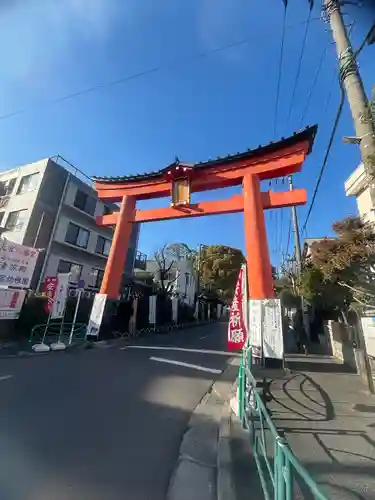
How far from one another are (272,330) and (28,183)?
19328 mm

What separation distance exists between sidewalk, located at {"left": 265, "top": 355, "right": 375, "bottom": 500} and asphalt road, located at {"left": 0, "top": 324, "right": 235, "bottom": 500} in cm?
169

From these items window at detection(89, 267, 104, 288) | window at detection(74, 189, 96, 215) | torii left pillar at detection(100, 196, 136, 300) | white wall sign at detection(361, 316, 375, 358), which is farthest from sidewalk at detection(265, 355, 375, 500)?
window at detection(74, 189, 96, 215)

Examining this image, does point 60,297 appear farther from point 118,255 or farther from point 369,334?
point 369,334

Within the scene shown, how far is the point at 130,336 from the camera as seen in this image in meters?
16.2

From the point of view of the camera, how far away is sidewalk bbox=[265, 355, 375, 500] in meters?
3.04

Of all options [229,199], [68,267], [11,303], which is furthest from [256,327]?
[68,267]

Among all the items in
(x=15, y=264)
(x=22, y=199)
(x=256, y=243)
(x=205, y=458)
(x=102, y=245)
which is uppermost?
(x=22, y=199)

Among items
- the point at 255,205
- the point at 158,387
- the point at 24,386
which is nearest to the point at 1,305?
the point at 24,386

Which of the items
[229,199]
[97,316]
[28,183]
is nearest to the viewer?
[229,199]

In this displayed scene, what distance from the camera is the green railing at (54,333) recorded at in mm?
11680

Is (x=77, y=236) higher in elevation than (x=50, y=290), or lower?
higher

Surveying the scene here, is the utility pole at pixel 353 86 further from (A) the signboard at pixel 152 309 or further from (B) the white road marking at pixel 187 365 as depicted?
(A) the signboard at pixel 152 309

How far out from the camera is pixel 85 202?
74.3ft

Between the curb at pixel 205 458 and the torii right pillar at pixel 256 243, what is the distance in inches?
190
